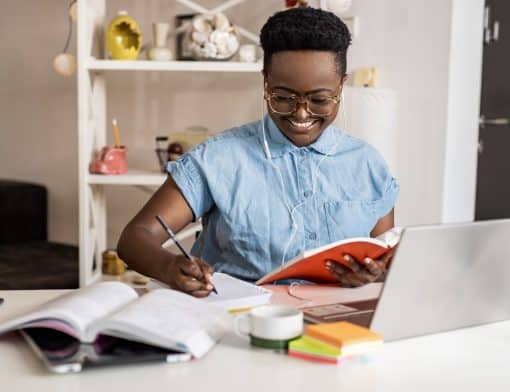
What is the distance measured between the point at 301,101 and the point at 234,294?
0.49 m

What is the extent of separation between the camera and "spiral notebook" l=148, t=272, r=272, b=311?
4.30ft

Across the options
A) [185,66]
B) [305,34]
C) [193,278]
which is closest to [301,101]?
[305,34]

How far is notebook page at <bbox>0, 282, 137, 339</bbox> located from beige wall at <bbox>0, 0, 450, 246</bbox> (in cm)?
214

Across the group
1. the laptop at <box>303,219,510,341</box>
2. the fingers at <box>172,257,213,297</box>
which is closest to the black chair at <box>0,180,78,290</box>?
the fingers at <box>172,257,213,297</box>

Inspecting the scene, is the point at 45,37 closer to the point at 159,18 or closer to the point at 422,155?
the point at 159,18

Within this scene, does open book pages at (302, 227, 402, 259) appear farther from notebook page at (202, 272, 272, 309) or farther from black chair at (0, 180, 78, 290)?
black chair at (0, 180, 78, 290)

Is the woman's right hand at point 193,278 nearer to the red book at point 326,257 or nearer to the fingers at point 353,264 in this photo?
the red book at point 326,257

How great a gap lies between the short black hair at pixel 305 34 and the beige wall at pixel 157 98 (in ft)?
4.91

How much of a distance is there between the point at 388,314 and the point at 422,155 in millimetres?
2118

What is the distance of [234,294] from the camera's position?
4.44 ft

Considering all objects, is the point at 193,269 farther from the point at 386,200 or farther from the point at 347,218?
the point at 386,200

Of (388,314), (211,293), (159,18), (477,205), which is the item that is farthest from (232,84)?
(388,314)

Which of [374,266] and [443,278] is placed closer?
[443,278]

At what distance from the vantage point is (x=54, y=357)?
3.30 ft
